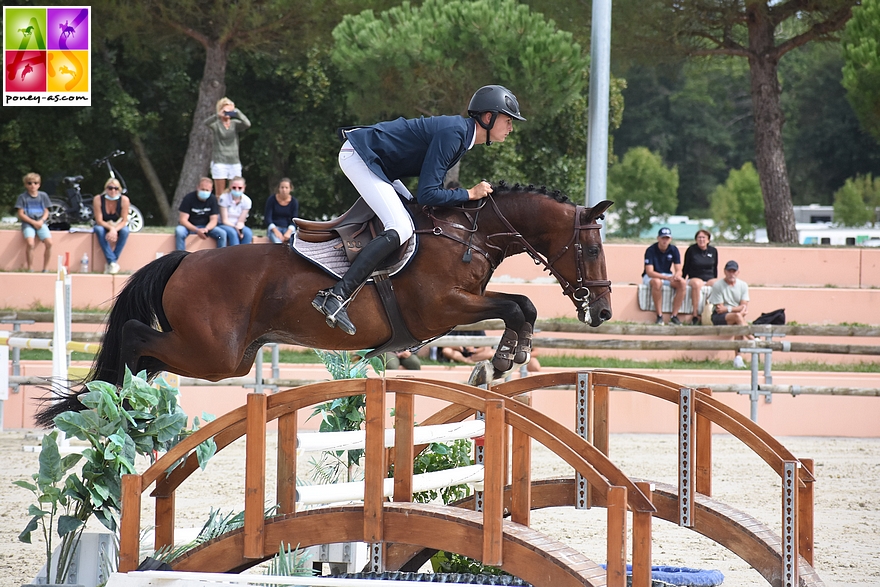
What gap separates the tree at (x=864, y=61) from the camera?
11.9 meters

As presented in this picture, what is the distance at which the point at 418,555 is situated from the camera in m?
3.70

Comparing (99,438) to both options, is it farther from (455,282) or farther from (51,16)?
(51,16)

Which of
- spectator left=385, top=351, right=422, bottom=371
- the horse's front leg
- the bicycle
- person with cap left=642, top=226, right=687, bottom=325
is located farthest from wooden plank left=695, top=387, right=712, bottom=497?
the bicycle

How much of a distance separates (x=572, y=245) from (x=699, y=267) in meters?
6.24

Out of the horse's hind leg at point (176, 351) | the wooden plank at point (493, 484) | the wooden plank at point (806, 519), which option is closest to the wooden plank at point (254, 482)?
the wooden plank at point (493, 484)

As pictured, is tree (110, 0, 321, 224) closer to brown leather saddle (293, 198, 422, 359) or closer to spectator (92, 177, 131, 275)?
spectator (92, 177, 131, 275)

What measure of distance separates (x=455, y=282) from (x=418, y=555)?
106 cm

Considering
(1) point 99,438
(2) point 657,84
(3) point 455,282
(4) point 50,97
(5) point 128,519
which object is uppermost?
(2) point 657,84

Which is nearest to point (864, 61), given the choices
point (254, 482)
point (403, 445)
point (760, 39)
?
point (760, 39)

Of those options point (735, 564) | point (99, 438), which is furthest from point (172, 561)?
point (735, 564)

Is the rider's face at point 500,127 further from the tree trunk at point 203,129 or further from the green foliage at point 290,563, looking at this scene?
the tree trunk at point 203,129

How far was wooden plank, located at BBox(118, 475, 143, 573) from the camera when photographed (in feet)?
9.44

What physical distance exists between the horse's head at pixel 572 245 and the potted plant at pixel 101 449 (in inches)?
64.2

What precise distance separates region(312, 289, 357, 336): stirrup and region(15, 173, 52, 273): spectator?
7235 mm
